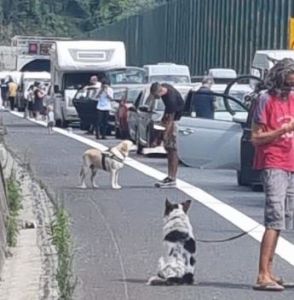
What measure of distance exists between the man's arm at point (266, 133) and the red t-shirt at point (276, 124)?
0.14 ft

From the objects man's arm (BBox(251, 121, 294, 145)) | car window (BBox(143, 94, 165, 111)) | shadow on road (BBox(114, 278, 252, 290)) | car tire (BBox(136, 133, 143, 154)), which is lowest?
car tire (BBox(136, 133, 143, 154))

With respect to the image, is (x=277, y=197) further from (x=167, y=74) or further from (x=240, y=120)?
(x=167, y=74)

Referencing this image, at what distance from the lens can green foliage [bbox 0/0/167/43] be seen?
337ft

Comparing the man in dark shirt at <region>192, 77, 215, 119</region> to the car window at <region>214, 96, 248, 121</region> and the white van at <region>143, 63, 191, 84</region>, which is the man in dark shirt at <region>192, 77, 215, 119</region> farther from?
the white van at <region>143, 63, 191, 84</region>

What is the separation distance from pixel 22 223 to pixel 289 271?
472cm

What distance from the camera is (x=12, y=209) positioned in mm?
18078

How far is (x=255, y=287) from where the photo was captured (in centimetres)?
1292

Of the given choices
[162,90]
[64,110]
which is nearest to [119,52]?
[64,110]

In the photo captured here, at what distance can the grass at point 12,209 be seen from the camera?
1602 cm

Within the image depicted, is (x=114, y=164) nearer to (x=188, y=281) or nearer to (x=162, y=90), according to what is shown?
(x=162, y=90)

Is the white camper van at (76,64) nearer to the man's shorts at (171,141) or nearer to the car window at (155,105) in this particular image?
the car window at (155,105)

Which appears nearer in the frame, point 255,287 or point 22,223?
point 255,287

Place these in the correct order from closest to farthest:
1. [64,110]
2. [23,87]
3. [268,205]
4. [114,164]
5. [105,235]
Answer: [268,205] → [105,235] → [114,164] → [64,110] → [23,87]

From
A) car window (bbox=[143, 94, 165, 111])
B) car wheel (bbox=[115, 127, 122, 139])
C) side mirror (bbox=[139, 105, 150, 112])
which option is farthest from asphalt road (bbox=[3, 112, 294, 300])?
car wheel (bbox=[115, 127, 122, 139])
